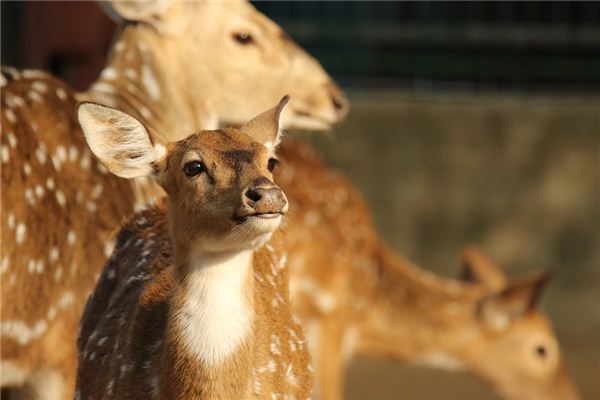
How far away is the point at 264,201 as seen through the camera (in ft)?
12.4

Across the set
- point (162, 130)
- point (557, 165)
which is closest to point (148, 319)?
point (162, 130)

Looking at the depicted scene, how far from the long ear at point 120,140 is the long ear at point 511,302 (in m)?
3.70

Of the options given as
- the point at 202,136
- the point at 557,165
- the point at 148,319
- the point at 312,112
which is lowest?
the point at 557,165

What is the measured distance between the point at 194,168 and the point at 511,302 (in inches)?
154

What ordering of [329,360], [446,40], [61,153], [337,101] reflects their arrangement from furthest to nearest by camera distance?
[446,40]
[329,360]
[337,101]
[61,153]

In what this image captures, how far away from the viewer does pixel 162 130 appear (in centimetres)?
610

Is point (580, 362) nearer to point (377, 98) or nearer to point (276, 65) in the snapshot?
point (377, 98)

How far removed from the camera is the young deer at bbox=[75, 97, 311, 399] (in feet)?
12.9

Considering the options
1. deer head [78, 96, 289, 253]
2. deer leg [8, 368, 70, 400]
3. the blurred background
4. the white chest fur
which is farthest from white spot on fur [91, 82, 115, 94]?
the blurred background

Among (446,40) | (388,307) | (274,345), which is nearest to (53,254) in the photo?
(274,345)

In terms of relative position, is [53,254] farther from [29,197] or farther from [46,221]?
[29,197]

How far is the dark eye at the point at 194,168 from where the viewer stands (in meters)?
4.00

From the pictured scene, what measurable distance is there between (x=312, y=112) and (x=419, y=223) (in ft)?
12.7

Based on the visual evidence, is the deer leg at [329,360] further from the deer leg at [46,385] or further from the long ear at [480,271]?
the deer leg at [46,385]
